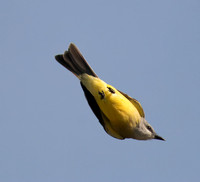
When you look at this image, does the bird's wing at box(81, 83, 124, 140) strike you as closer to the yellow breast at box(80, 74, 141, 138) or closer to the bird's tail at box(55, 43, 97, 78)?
the yellow breast at box(80, 74, 141, 138)

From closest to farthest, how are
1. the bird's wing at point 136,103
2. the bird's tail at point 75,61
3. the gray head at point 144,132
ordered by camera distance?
the gray head at point 144,132
the bird's wing at point 136,103
the bird's tail at point 75,61

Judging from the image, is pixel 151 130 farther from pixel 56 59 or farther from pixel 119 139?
pixel 56 59

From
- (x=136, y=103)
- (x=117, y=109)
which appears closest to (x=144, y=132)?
(x=136, y=103)

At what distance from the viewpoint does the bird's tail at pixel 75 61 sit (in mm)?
8625

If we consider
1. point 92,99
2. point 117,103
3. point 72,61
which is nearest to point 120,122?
point 117,103

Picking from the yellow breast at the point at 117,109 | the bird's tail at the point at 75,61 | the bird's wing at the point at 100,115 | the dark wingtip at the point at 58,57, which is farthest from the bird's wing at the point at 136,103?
the dark wingtip at the point at 58,57

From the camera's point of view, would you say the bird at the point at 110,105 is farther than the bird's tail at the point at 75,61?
No

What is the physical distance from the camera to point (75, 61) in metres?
8.67

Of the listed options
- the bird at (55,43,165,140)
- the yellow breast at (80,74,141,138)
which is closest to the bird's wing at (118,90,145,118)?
the bird at (55,43,165,140)

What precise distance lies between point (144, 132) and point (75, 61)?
2.34 meters

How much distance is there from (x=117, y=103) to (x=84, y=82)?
124 centimetres

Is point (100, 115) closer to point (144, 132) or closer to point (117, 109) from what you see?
point (117, 109)

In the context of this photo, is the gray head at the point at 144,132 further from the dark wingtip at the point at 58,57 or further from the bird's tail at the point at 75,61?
the dark wingtip at the point at 58,57

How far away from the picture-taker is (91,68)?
8.59 metres
